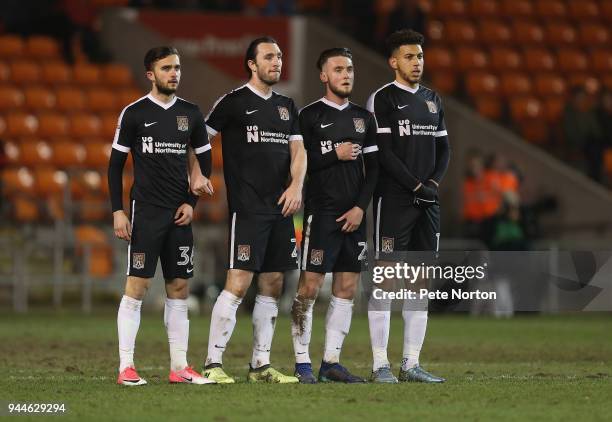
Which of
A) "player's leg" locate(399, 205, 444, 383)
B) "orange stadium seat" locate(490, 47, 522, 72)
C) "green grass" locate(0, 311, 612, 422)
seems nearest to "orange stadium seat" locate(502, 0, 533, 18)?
"orange stadium seat" locate(490, 47, 522, 72)

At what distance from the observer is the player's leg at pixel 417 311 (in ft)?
31.4

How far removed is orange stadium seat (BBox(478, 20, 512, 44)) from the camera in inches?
958

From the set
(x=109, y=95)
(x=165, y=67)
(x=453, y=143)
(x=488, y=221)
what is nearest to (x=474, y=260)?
(x=165, y=67)

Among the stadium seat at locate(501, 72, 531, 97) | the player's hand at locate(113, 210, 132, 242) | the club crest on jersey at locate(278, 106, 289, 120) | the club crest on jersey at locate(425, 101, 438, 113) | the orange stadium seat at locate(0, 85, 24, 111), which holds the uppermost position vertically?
the stadium seat at locate(501, 72, 531, 97)

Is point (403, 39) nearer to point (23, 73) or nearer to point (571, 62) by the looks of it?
point (23, 73)

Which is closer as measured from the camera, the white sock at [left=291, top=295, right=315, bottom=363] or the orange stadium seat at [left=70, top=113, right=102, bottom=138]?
the white sock at [left=291, top=295, right=315, bottom=363]

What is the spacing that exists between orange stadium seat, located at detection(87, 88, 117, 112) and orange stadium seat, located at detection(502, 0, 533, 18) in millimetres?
8074

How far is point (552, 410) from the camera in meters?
7.89

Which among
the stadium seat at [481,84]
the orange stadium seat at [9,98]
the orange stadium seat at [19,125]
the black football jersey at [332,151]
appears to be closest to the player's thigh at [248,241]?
the black football jersey at [332,151]

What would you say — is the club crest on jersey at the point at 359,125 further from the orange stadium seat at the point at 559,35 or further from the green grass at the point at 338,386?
the orange stadium seat at the point at 559,35

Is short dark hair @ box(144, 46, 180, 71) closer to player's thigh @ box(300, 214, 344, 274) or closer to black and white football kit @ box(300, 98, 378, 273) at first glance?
black and white football kit @ box(300, 98, 378, 273)

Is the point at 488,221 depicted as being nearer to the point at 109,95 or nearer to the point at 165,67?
the point at 109,95

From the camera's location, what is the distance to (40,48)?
21625 mm

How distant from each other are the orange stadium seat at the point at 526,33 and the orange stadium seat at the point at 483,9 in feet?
1.56
